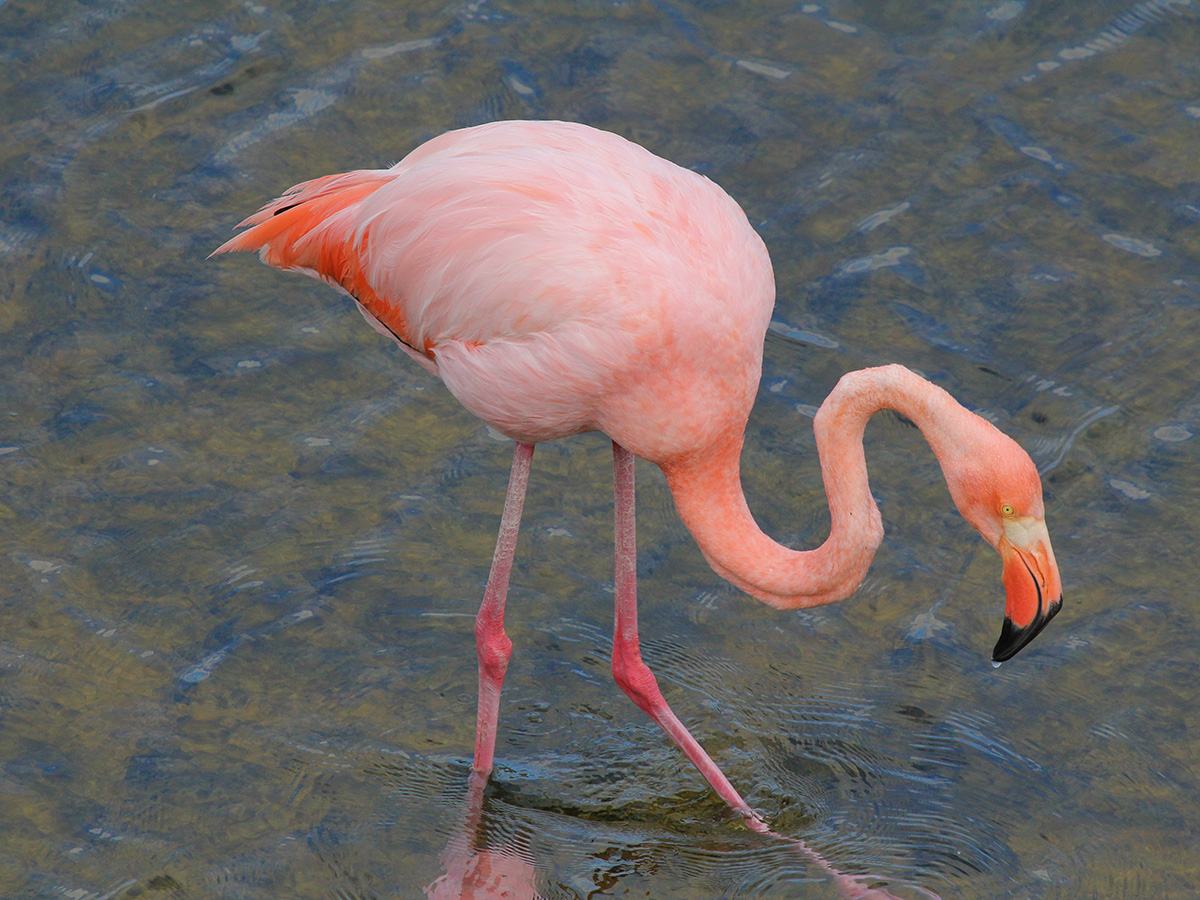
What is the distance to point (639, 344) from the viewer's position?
4.52 m

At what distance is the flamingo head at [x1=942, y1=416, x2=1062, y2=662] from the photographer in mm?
4352

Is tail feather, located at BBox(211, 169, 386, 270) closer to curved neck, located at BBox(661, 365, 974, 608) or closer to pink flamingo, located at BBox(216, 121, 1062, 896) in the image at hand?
pink flamingo, located at BBox(216, 121, 1062, 896)

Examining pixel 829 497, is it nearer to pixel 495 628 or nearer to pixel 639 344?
pixel 639 344

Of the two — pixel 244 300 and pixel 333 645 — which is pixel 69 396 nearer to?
pixel 244 300

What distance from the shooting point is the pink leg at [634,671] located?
5.20 m

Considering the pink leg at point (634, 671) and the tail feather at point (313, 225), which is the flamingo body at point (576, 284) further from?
the pink leg at point (634, 671)

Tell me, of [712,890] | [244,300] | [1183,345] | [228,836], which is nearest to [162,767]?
[228,836]

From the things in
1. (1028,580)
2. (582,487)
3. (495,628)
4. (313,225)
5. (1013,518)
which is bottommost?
(582,487)

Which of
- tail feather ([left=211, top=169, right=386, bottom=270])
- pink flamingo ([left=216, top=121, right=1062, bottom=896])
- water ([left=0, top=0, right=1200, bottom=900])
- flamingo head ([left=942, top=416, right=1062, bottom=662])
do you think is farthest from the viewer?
tail feather ([left=211, top=169, right=386, bottom=270])

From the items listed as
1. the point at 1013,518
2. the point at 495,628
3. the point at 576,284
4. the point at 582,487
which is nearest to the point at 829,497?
the point at 1013,518

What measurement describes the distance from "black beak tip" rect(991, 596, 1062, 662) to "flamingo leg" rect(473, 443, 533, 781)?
5.45 feet

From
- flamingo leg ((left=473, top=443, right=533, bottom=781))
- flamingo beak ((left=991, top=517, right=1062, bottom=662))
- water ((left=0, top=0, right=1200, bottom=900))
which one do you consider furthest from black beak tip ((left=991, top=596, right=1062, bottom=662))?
flamingo leg ((left=473, top=443, right=533, bottom=781))

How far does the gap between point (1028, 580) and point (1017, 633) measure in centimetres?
16

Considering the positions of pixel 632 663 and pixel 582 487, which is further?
pixel 582 487
